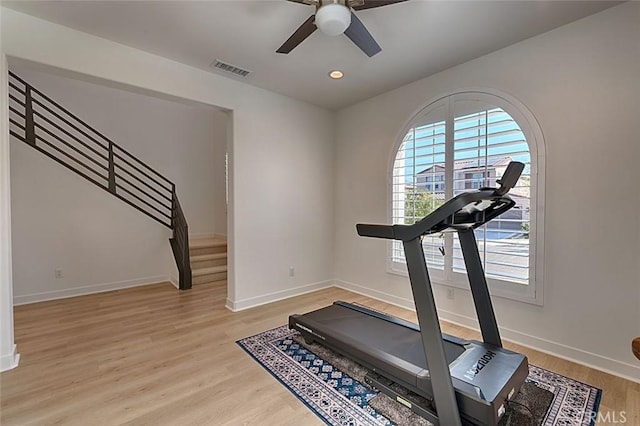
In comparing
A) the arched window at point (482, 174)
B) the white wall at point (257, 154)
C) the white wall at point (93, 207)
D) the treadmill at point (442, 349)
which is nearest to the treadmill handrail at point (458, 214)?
the treadmill at point (442, 349)

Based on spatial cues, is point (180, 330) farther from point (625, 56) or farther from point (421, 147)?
point (625, 56)

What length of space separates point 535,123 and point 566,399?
2.08 meters

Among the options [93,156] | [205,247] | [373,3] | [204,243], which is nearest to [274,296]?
[205,247]

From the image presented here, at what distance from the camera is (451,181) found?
306cm

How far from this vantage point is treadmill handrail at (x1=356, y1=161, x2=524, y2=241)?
1528 millimetres

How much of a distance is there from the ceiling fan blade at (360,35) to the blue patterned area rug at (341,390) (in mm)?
2446

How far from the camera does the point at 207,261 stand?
191 inches

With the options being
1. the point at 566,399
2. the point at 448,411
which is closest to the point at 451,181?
the point at 566,399

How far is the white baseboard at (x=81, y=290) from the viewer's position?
12.2ft

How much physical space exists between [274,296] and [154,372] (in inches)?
69.9

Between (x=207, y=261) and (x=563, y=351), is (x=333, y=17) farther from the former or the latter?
(x=207, y=261)

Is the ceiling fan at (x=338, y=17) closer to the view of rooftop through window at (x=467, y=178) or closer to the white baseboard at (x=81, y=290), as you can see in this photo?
the view of rooftop through window at (x=467, y=178)

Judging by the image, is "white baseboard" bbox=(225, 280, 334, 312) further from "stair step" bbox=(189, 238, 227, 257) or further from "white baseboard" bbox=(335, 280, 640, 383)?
"stair step" bbox=(189, 238, 227, 257)

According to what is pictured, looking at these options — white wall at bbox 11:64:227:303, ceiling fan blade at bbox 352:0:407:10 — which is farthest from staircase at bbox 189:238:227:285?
ceiling fan blade at bbox 352:0:407:10
